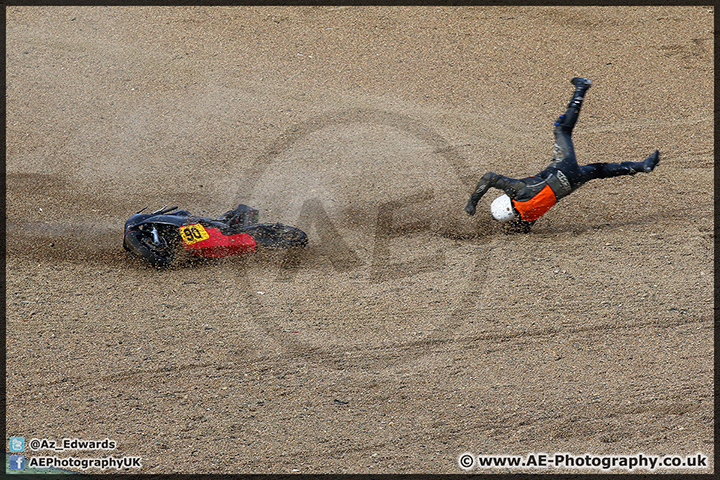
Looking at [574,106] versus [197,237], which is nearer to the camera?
[197,237]

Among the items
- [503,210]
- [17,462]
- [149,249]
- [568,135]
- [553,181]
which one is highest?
[568,135]

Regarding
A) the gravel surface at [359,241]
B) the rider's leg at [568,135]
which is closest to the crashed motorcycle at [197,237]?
the gravel surface at [359,241]

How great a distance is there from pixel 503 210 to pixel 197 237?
5001mm

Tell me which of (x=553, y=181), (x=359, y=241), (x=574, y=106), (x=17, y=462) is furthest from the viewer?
(x=359, y=241)

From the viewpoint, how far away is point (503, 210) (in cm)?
1081

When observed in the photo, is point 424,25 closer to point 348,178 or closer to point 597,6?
point 597,6

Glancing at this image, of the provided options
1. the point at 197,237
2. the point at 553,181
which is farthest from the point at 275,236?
the point at 553,181

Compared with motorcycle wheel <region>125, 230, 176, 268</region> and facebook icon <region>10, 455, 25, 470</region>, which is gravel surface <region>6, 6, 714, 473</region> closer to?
motorcycle wheel <region>125, 230, 176, 268</region>

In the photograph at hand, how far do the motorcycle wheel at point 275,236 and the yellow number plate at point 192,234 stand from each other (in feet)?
2.23

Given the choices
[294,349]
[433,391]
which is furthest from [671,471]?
[294,349]

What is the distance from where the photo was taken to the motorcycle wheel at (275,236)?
10695 millimetres

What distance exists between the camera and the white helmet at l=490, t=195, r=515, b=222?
10789 millimetres

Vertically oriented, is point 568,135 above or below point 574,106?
below

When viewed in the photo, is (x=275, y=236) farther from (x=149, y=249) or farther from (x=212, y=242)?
(x=149, y=249)
